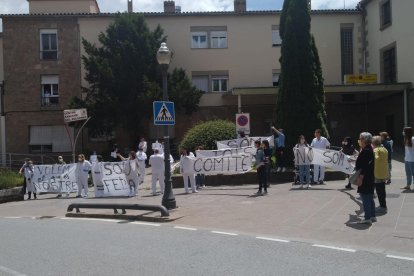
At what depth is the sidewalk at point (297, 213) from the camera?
30.5ft

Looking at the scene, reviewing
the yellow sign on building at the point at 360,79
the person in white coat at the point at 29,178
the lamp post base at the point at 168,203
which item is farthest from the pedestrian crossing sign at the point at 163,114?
the yellow sign on building at the point at 360,79

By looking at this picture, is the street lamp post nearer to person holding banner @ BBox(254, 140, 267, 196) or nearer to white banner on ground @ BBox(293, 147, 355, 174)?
person holding banner @ BBox(254, 140, 267, 196)

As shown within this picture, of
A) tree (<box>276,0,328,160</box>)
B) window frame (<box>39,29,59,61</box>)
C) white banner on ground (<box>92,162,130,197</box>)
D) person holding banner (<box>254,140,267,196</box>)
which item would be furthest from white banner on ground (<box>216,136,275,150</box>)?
window frame (<box>39,29,59,61</box>)

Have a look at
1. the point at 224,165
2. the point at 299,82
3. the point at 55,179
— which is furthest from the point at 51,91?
the point at 299,82

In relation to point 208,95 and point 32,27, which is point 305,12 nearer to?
point 208,95

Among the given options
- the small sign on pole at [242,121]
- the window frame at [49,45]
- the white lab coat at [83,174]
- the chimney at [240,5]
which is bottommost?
the white lab coat at [83,174]

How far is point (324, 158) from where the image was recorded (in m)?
16.6

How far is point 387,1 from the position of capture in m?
31.2

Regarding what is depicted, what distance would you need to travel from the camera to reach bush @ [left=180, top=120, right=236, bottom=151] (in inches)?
842

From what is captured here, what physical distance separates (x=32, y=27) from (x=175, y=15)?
9661 mm

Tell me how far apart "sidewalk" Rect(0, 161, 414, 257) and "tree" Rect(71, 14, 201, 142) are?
44.0 feet

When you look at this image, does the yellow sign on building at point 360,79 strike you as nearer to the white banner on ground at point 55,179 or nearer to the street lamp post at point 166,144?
the white banner on ground at point 55,179

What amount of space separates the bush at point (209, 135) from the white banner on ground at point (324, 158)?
550 centimetres

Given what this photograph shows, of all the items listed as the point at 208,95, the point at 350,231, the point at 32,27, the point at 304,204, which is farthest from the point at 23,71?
the point at 350,231
